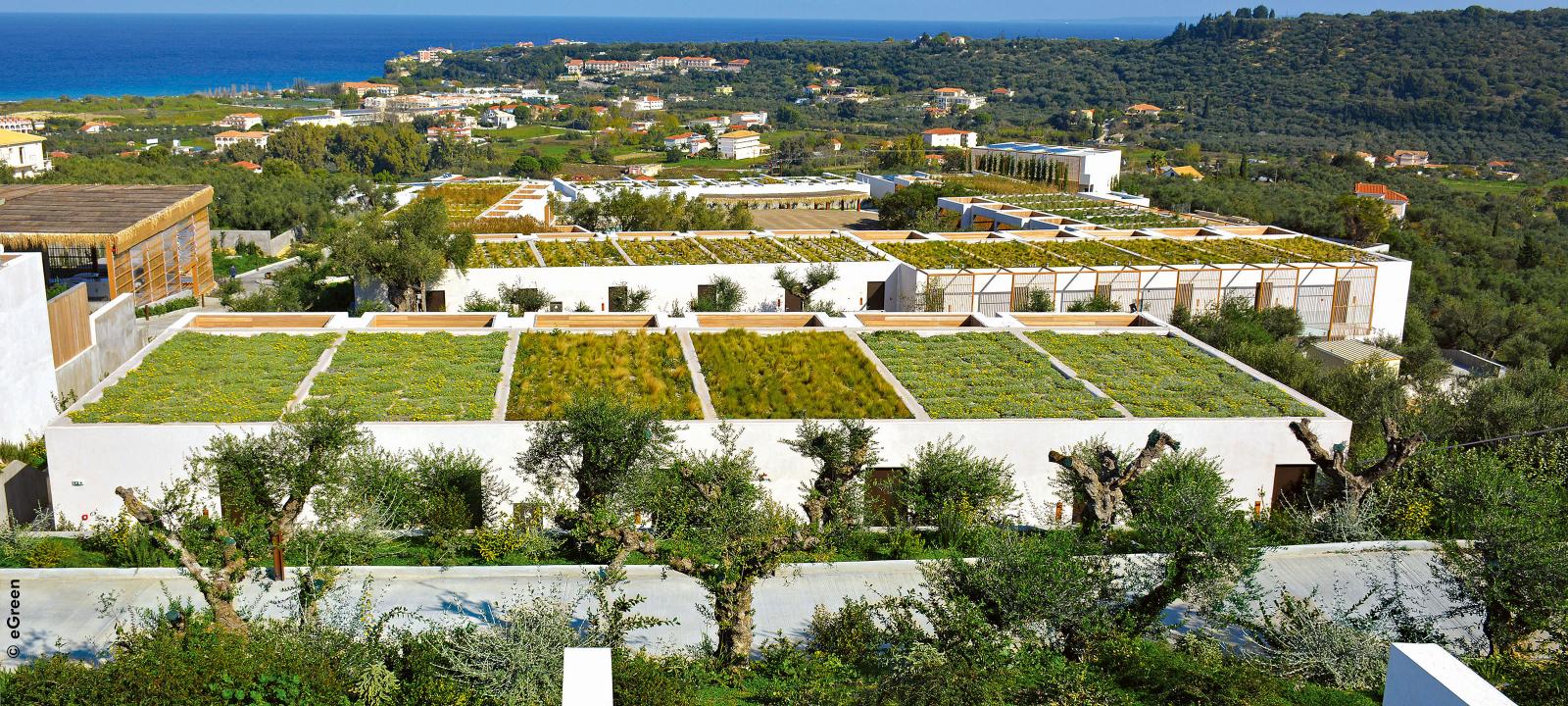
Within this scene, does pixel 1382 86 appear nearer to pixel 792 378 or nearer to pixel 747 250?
pixel 747 250

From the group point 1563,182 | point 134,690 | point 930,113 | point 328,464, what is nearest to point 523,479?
point 328,464

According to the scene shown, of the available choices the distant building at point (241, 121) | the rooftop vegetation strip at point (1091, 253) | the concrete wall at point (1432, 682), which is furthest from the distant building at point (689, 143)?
the concrete wall at point (1432, 682)

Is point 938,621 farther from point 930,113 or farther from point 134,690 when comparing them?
point 930,113

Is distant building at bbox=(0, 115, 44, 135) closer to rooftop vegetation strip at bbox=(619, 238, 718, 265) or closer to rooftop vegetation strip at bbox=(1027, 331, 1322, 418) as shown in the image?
rooftop vegetation strip at bbox=(619, 238, 718, 265)

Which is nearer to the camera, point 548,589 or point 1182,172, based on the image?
point 548,589

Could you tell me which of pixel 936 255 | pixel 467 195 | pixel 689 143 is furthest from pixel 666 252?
pixel 689 143

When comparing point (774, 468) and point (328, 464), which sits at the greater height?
point (328, 464)

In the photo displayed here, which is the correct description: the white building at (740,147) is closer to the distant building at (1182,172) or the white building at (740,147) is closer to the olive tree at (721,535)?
the distant building at (1182,172)
